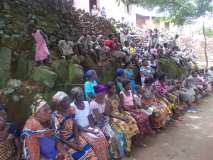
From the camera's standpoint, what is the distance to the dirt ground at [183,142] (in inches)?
243

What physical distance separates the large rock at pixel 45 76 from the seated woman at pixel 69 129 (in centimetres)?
202

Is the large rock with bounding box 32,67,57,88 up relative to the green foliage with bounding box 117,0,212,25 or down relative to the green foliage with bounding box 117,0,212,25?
down

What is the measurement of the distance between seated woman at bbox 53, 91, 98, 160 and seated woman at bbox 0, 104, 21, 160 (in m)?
0.59

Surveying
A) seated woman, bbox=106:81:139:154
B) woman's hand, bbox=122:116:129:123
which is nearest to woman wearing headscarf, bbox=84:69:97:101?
seated woman, bbox=106:81:139:154

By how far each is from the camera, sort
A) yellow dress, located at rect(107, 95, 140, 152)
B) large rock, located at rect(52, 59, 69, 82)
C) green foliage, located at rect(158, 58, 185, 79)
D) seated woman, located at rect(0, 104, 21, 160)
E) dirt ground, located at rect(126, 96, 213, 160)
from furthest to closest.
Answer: green foliage, located at rect(158, 58, 185, 79) → large rock, located at rect(52, 59, 69, 82) → dirt ground, located at rect(126, 96, 213, 160) → yellow dress, located at rect(107, 95, 140, 152) → seated woman, located at rect(0, 104, 21, 160)

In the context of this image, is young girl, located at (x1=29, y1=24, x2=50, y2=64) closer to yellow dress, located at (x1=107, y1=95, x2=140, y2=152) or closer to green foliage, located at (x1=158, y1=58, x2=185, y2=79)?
yellow dress, located at (x1=107, y1=95, x2=140, y2=152)

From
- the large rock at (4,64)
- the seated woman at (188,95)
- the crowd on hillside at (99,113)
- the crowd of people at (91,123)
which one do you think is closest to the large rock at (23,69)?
the large rock at (4,64)

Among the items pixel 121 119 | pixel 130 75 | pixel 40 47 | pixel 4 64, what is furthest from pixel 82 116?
pixel 130 75

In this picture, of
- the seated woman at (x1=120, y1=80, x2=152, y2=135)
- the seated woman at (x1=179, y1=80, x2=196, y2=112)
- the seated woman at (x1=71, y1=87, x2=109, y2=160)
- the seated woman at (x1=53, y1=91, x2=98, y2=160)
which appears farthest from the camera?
the seated woman at (x1=179, y1=80, x2=196, y2=112)

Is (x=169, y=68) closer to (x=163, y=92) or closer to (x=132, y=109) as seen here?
(x=163, y=92)

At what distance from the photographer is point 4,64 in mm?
6883

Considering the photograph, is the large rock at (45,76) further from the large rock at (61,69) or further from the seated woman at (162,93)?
the seated woman at (162,93)

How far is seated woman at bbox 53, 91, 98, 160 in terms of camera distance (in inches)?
185

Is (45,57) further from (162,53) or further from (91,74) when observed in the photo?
(162,53)
